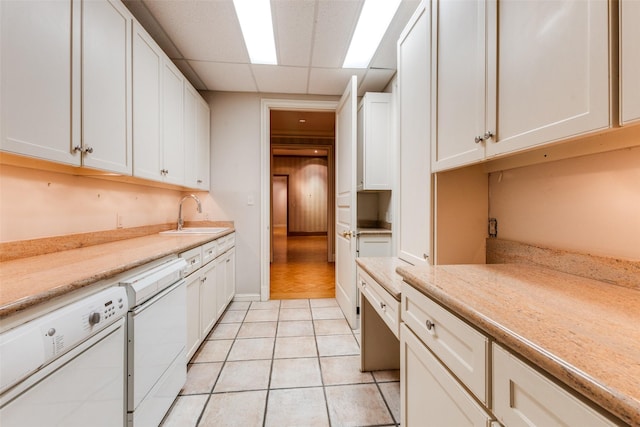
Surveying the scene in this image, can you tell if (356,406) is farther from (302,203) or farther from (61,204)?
(302,203)

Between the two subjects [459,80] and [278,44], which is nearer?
[459,80]

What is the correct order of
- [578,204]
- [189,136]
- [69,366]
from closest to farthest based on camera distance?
1. [69,366]
2. [578,204]
3. [189,136]

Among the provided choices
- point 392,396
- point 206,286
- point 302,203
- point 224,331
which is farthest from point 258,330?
point 302,203

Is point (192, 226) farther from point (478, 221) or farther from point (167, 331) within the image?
point (478, 221)

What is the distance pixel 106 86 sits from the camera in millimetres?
1521

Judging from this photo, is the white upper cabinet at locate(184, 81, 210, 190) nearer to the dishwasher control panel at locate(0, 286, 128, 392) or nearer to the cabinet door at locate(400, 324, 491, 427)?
the dishwasher control panel at locate(0, 286, 128, 392)

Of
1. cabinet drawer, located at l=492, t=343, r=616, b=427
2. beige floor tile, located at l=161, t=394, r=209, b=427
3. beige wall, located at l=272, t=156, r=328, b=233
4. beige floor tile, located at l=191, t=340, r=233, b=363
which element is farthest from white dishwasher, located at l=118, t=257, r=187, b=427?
beige wall, located at l=272, t=156, r=328, b=233

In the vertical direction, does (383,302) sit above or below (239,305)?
above

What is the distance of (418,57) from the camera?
1524 millimetres

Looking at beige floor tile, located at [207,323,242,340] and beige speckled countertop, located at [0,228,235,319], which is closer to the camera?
beige speckled countertop, located at [0,228,235,319]

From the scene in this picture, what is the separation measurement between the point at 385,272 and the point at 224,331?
1771 mm

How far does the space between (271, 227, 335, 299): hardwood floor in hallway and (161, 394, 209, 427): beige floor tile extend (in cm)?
185

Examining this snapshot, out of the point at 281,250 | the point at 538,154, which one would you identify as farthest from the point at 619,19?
the point at 281,250

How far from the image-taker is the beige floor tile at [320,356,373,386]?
1.81m
